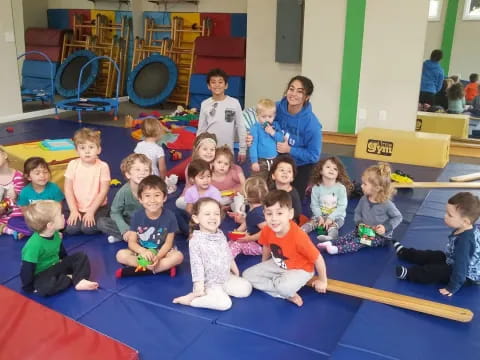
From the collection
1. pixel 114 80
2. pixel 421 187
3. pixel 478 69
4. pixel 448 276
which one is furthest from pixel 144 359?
pixel 114 80

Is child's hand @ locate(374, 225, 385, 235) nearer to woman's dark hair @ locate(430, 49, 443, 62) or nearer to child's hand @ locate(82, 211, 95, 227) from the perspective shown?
child's hand @ locate(82, 211, 95, 227)

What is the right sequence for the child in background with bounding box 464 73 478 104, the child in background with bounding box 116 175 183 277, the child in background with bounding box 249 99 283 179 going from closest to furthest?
1. the child in background with bounding box 116 175 183 277
2. the child in background with bounding box 249 99 283 179
3. the child in background with bounding box 464 73 478 104

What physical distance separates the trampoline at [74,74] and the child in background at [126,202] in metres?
7.45

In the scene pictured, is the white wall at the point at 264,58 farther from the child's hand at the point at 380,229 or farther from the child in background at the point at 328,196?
the child's hand at the point at 380,229

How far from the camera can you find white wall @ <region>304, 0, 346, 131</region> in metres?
7.87

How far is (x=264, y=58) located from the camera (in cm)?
905

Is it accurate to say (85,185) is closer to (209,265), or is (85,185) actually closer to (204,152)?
(204,152)

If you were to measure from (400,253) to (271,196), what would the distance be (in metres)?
1.16

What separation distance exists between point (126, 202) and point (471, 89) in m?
6.02

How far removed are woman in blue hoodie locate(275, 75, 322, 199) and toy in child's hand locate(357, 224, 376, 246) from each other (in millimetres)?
1111

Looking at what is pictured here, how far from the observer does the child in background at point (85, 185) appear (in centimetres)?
405

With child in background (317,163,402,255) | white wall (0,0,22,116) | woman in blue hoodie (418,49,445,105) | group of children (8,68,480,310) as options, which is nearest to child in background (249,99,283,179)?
group of children (8,68,480,310)

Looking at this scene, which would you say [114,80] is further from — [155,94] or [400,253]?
[400,253]

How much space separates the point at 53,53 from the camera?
11.4m
